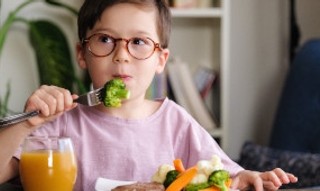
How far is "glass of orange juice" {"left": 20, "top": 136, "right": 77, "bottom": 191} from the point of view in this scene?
104cm

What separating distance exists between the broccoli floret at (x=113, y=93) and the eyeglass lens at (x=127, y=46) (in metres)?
0.11

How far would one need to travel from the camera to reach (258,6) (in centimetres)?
331

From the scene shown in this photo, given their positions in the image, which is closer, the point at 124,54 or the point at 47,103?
the point at 47,103

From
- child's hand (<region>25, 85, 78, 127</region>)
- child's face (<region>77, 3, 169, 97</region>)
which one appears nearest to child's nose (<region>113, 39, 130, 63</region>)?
child's face (<region>77, 3, 169, 97</region>)

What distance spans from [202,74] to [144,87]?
1.84 metres

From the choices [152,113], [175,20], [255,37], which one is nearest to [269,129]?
[255,37]

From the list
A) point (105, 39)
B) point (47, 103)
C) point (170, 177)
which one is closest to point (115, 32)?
point (105, 39)

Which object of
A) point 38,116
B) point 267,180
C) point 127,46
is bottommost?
point 267,180

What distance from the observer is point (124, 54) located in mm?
1277

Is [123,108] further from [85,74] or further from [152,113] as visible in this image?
[85,74]

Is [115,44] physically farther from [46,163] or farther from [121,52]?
[46,163]

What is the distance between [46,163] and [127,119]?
15.4 inches

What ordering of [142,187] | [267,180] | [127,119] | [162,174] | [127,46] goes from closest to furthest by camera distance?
1. [142,187]
2. [162,174]
3. [267,180]
4. [127,46]
5. [127,119]

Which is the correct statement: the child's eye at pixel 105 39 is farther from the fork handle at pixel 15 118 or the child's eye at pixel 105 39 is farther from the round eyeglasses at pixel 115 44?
the fork handle at pixel 15 118
